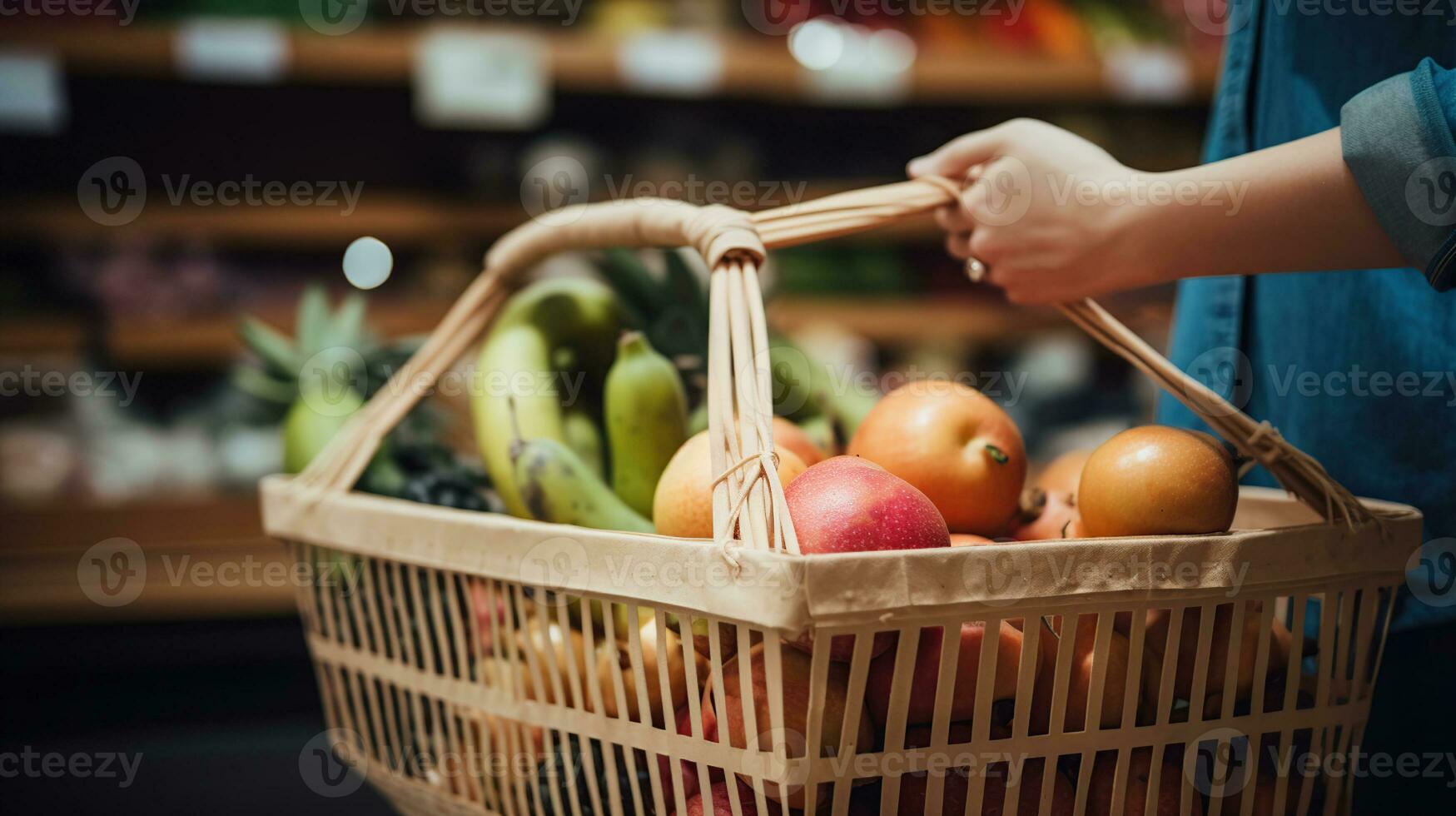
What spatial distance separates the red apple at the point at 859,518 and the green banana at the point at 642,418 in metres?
0.26

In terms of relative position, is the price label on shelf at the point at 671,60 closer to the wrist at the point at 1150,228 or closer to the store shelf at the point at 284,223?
the store shelf at the point at 284,223

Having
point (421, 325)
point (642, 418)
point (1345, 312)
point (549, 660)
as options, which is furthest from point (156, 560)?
point (1345, 312)

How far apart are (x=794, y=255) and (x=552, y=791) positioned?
72.4 inches

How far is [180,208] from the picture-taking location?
1.80 meters

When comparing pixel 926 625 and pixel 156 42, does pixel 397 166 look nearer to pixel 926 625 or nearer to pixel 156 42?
pixel 156 42

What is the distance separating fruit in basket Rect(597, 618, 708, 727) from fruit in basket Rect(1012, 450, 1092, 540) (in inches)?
10.0

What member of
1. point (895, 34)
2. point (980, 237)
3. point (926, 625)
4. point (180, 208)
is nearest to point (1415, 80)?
point (980, 237)

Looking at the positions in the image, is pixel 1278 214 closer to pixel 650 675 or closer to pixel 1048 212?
pixel 1048 212

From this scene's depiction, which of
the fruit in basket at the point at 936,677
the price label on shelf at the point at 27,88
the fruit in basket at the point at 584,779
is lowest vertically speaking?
the fruit in basket at the point at 584,779

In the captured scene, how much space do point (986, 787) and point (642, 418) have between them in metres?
0.38

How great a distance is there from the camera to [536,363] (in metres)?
0.85

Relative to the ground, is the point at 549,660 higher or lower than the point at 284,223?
lower

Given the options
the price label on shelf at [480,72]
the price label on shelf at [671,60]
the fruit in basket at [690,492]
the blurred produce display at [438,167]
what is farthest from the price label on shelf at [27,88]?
the fruit in basket at [690,492]

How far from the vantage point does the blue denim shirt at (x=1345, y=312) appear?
2.16 feet
